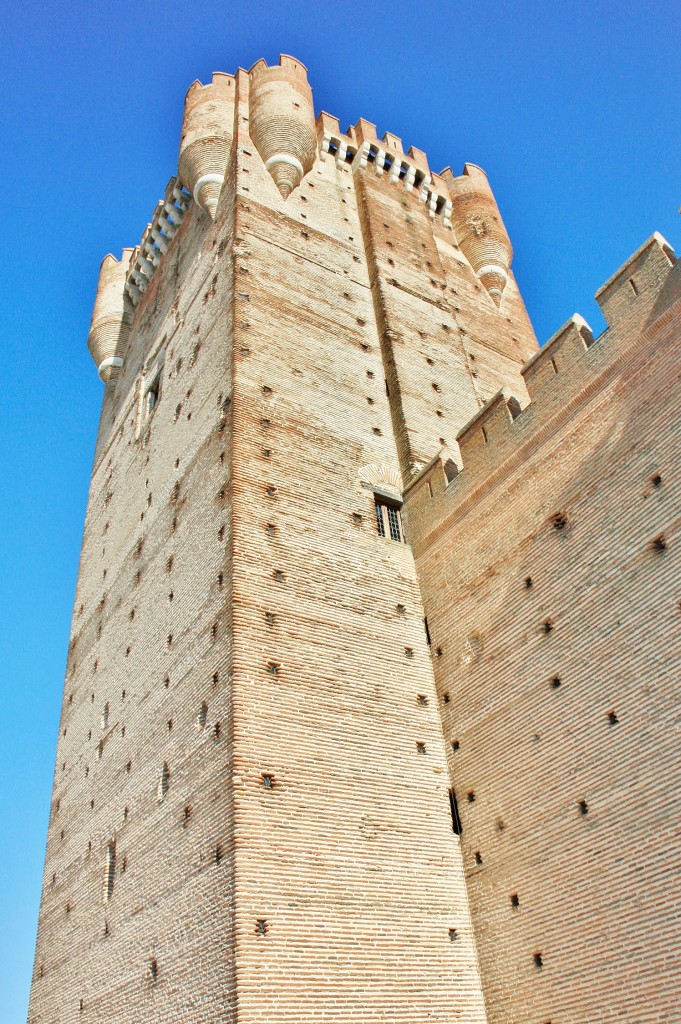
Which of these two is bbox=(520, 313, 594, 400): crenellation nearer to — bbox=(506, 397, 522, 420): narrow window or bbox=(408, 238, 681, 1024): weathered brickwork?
bbox=(408, 238, 681, 1024): weathered brickwork

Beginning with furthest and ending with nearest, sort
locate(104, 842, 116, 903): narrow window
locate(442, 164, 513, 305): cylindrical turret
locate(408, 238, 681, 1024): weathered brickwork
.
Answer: locate(442, 164, 513, 305): cylindrical turret < locate(104, 842, 116, 903): narrow window < locate(408, 238, 681, 1024): weathered brickwork

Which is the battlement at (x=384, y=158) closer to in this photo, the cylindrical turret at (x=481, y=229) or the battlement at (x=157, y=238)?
the cylindrical turret at (x=481, y=229)

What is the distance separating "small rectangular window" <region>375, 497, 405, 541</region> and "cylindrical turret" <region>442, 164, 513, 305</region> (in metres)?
9.32

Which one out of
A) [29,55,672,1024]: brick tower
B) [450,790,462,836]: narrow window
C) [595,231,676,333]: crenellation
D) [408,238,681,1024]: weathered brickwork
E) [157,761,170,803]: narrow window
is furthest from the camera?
[157,761,170,803]: narrow window

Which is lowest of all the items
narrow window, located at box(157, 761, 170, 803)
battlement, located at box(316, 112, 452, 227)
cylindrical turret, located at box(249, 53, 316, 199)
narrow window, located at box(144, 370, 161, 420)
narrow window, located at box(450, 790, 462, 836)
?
narrow window, located at box(450, 790, 462, 836)

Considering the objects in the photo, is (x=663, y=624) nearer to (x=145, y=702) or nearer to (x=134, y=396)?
(x=145, y=702)

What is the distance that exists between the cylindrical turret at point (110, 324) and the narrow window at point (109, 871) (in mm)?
13371

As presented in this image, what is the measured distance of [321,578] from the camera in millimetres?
11602

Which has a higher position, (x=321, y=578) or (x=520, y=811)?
(x=321, y=578)

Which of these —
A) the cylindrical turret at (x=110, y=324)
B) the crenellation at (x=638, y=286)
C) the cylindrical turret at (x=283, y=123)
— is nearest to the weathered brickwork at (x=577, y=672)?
the crenellation at (x=638, y=286)

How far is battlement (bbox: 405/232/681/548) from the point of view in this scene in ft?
33.4

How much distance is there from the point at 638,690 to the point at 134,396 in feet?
46.4

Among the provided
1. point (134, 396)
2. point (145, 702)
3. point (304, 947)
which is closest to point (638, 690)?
point (304, 947)

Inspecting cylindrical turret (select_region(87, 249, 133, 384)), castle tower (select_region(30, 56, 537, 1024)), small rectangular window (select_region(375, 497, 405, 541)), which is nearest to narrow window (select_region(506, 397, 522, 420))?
castle tower (select_region(30, 56, 537, 1024))
